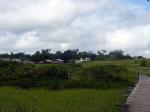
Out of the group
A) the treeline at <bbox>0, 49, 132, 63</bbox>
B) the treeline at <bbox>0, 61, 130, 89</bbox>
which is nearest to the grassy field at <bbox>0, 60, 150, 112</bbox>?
the treeline at <bbox>0, 61, 130, 89</bbox>

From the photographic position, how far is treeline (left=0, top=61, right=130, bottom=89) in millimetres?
39500

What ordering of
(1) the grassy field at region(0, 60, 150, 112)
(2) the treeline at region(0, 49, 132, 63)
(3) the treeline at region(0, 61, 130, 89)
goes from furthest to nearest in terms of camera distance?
(2) the treeline at region(0, 49, 132, 63) < (3) the treeline at region(0, 61, 130, 89) < (1) the grassy field at region(0, 60, 150, 112)

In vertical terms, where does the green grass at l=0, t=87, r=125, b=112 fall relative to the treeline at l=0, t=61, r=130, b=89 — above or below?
below

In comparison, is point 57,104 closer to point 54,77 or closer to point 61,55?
point 54,77

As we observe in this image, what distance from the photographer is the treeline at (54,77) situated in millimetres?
39500

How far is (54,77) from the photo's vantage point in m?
43.6

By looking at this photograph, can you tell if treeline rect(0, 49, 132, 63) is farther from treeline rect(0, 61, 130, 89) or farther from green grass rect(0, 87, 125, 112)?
green grass rect(0, 87, 125, 112)

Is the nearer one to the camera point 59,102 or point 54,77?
point 59,102

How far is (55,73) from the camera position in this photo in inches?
1751

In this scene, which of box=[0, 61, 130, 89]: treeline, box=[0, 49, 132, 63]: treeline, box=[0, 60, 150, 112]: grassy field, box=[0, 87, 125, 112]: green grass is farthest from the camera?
box=[0, 49, 132, 63]: treeline

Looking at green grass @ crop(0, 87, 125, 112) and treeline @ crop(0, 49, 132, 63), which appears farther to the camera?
treeline @ crop(0, 49, 132, 63)

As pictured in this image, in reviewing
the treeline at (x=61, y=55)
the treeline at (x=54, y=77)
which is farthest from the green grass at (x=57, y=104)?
the treeline at (x=61, y=55)

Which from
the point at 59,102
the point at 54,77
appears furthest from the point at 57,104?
the point at 54,77

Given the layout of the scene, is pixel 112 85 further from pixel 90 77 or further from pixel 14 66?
pixel 14 66
